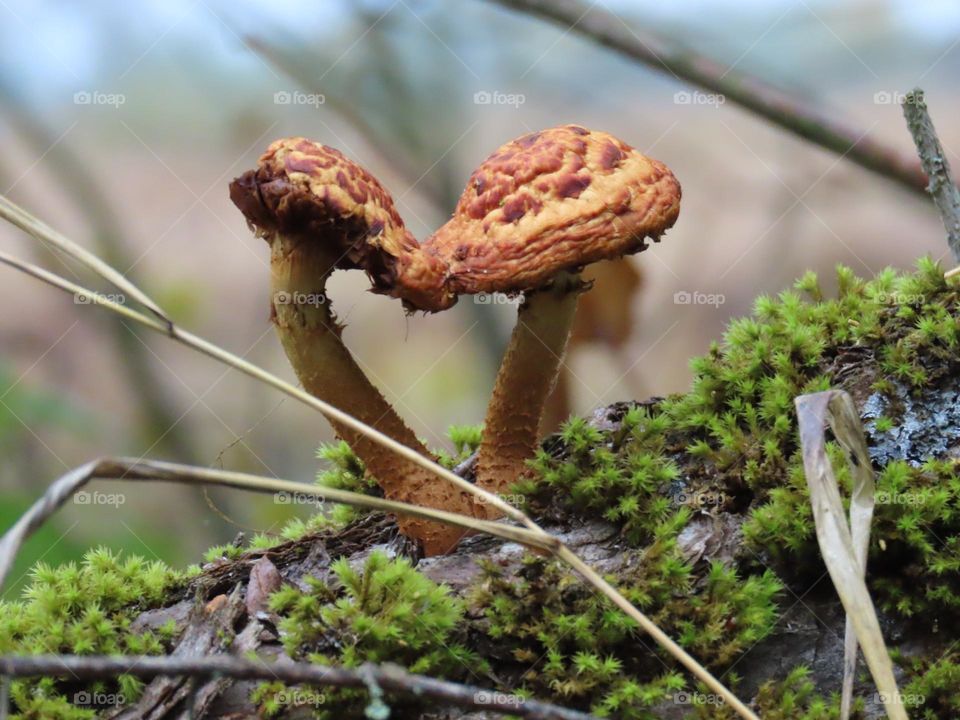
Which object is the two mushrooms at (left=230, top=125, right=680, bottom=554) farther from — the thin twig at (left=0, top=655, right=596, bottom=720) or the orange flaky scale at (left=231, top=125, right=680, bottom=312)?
the thin twig at (left=0, top=655, right=596, bottom=720)

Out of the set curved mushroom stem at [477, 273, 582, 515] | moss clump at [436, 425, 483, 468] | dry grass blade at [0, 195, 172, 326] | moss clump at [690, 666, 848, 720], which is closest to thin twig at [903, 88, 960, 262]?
curved mushroom stem at [477, 273, 582, 515]

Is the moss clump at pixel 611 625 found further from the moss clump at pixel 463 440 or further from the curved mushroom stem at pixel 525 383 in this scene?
the moss clump at pixel 463 440

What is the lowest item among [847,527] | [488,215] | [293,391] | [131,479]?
[847,527]

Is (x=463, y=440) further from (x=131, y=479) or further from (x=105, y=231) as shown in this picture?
(x=105, y=231)

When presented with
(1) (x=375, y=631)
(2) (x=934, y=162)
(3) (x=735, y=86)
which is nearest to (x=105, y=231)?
(3) (x=735, y=86)

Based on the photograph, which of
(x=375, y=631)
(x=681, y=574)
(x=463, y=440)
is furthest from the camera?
(x=463, y=440)

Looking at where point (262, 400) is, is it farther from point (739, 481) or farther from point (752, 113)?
point (739, 481)

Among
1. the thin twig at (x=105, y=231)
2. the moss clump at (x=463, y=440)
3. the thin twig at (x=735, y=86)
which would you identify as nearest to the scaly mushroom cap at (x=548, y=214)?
the moss clump at (x=463, y=440)
